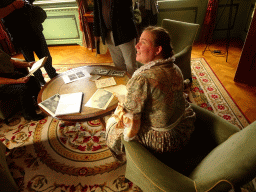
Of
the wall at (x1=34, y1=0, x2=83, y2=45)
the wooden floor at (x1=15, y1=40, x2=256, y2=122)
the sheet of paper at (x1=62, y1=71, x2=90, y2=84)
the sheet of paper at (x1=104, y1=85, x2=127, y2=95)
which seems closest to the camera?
the sheet of paper at (x1=104, y1=85, x2=127, y2=95)

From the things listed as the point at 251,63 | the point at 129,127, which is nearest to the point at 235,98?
the point at 251,63

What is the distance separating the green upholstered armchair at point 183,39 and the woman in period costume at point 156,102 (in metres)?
0.96

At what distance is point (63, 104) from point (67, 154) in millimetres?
521

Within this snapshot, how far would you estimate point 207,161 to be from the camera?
812 mm

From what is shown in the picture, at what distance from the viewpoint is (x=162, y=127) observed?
94cm

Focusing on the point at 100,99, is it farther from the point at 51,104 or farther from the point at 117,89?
the point at 51,104

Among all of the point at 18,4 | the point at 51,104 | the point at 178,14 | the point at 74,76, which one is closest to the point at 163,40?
the point at 51,104

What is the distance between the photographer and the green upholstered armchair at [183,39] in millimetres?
1834

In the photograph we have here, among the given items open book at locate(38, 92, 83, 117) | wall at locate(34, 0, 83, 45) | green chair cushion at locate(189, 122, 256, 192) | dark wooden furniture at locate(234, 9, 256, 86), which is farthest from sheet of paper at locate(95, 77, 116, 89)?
wall at locate(34, 0, 83, 45)

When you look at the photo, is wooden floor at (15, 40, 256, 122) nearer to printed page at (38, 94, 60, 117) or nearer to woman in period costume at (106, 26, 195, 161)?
woman in period costume at (106, 26, 195, 161)

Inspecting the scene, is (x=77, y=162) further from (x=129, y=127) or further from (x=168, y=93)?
(x=168, y=93)

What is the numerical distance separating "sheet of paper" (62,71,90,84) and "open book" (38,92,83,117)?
0.91 ft

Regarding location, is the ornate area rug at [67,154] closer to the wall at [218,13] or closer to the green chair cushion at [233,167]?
the green chair cushion at [233,167]

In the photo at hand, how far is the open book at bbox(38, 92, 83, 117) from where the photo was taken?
4.17ft
